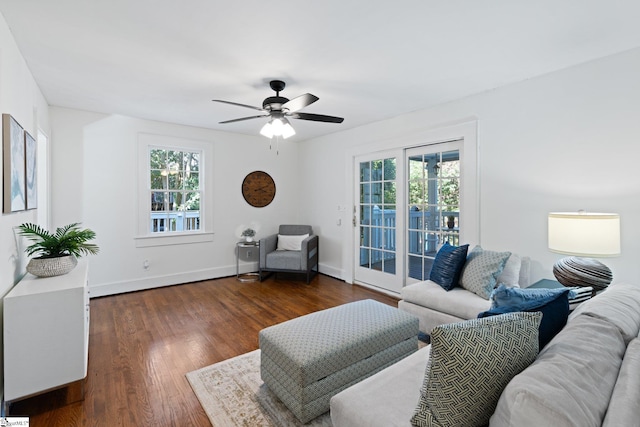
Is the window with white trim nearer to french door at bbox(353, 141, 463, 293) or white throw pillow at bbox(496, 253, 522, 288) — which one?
french door at bbox(353, 141, 463, 293)

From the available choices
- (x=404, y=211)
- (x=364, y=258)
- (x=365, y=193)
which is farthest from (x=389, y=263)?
(x=365, y=193)

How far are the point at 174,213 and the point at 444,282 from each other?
389 cm

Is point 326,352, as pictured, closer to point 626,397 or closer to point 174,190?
point 626,397

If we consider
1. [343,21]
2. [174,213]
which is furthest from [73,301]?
[174,213]

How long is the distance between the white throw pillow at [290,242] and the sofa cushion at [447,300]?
2413mm

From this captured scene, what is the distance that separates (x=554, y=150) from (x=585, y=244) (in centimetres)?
96

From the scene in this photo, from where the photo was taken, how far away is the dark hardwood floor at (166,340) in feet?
6.21

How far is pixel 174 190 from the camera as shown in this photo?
15.2 ft

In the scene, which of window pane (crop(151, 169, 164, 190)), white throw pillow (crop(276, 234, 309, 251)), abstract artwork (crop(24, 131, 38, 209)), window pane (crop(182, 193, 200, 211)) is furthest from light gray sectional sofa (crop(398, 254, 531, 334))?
window pane (crop(151, 169, 164, 190))

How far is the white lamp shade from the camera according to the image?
2.11 m

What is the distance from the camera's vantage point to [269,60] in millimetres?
2443

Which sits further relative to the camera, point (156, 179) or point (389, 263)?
point (156, 179)

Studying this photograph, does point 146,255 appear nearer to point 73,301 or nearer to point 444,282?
point 73,301

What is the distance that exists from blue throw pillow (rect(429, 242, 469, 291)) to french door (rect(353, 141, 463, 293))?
658mm
